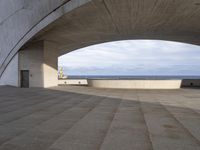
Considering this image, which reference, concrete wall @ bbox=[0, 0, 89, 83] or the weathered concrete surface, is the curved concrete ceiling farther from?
the weathered concrete surface

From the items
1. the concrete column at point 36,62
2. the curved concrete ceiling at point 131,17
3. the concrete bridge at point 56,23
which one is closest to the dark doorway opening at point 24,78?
the concrete bridge at point 56,23

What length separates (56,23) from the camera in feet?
62.1

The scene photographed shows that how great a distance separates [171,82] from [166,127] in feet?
64.1

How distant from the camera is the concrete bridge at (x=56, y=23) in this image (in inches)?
644

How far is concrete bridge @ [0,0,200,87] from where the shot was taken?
16359 mm

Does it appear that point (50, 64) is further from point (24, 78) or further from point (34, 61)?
point (24, 78)

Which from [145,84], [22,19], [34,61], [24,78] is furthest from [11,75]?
[145,84]

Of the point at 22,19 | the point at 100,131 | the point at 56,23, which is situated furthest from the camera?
the point at 22,19

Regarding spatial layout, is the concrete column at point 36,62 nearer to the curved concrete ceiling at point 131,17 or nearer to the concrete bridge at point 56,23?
the concrete bridge at point 56,23

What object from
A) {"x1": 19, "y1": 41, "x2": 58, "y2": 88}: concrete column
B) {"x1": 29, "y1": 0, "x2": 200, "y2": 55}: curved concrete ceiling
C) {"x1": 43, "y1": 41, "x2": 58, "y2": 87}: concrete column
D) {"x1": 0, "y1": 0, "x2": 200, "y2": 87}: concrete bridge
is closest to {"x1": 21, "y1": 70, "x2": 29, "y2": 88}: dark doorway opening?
{"x1": 0, "y1": 0, "x2": 200, "y2": 87}: concrete bridge

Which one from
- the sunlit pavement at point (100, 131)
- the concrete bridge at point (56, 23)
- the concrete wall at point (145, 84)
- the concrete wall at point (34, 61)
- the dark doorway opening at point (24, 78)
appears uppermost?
the concrete bridge at point (56, 23)

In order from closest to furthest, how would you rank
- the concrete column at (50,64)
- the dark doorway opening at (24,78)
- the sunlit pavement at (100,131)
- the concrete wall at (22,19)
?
the sunlit pavement at (100,131) < the concrete wall at (22,19) < the concrete column at (50,64) < the dark doorway opening at (24,78)

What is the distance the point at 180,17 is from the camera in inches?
742

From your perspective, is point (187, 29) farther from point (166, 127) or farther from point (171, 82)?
point (166, 127)
